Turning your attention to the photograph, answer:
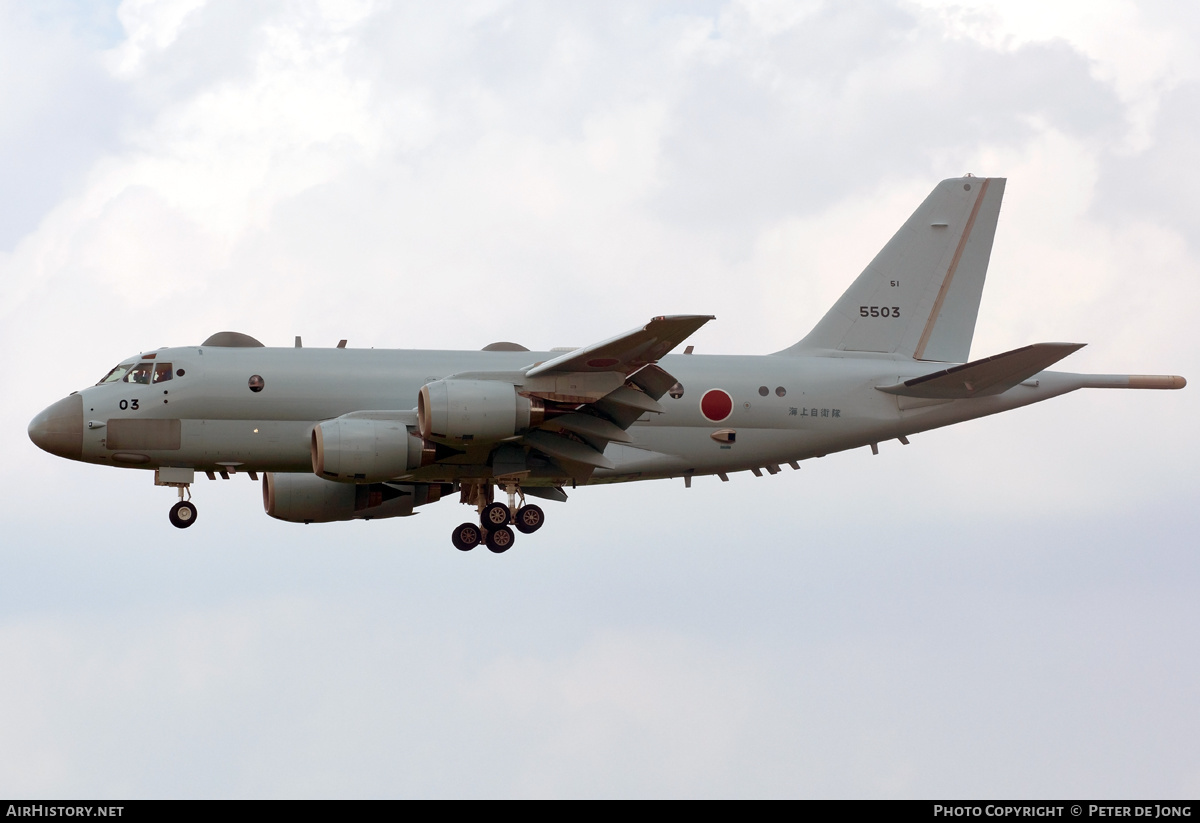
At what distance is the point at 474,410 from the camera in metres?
40.1

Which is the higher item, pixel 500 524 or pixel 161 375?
pixel 161 375

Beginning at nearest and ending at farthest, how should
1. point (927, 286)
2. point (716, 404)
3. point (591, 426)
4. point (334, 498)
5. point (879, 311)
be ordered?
point (591, 426)
point (716, 404)
point (334, 498)
point (879, 311)
point (927, 286)

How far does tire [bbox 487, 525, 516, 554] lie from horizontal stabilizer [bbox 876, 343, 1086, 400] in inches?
397

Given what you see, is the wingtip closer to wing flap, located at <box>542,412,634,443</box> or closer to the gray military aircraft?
the gray military aircraft

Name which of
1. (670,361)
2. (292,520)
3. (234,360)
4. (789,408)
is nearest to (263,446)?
(234,360)

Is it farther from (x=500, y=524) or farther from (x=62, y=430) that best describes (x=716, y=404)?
(x=62, y=430)

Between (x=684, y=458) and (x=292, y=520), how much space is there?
10673 millimetres

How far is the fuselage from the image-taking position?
42.5 metres

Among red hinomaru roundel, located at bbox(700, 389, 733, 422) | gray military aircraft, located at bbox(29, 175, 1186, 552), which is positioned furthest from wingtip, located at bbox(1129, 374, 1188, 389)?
red hinomaru roundel, located at bbox(700, 389, 733, 422)

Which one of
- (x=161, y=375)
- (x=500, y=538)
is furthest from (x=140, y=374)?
(x=500, y=538)

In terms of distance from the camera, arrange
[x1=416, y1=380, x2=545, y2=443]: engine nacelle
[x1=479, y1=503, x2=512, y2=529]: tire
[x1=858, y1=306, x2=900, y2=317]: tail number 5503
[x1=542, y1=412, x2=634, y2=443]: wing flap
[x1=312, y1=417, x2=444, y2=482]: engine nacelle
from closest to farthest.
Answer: [x1=416, y1=380, x2=545, y2=443]: engine nacelle → [x1=312, y1=417, x2=444, y2=482]: engine nacelle → [x1=542, y1=412, x2=634, y2=443]: wing flap → [x1=479, y1=503, x2=512, y2=529]: tire → [x1=858, y1=306, x2=900, y2=317]: tail number 5503

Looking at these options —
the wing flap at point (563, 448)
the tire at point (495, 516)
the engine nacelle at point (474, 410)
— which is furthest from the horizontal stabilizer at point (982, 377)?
the engine nacelle at point (474, 410)

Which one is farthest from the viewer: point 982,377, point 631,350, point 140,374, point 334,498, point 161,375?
point 334,498

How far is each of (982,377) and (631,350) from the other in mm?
10420
